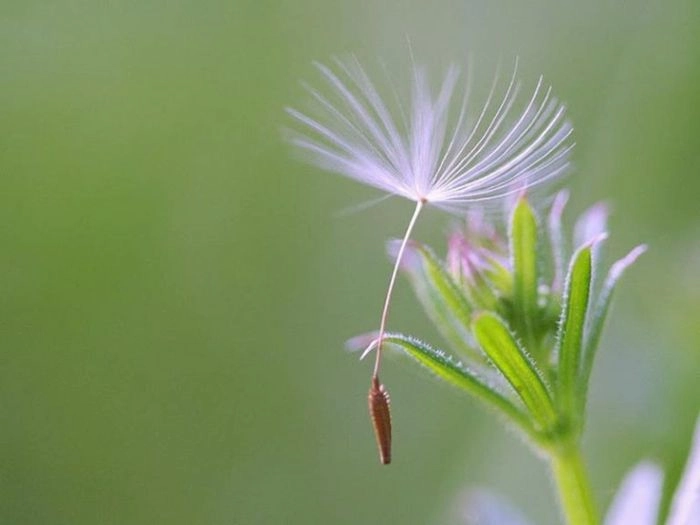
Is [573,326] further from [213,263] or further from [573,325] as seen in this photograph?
[213,263]

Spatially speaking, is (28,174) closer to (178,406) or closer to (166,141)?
(166,141)

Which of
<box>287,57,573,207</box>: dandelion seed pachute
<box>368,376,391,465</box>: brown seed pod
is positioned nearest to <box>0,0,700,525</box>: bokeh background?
<box>287,57,573,207</box>: dandelion seed pachute

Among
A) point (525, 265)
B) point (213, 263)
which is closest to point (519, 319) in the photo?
point (525, 265)

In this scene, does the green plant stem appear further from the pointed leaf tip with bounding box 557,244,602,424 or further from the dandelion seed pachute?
the dandelion seed pachute

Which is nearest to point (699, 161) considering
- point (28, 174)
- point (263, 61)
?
point (263, 61)

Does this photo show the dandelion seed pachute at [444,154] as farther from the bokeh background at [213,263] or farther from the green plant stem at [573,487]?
the bokeh background at [213,263]
